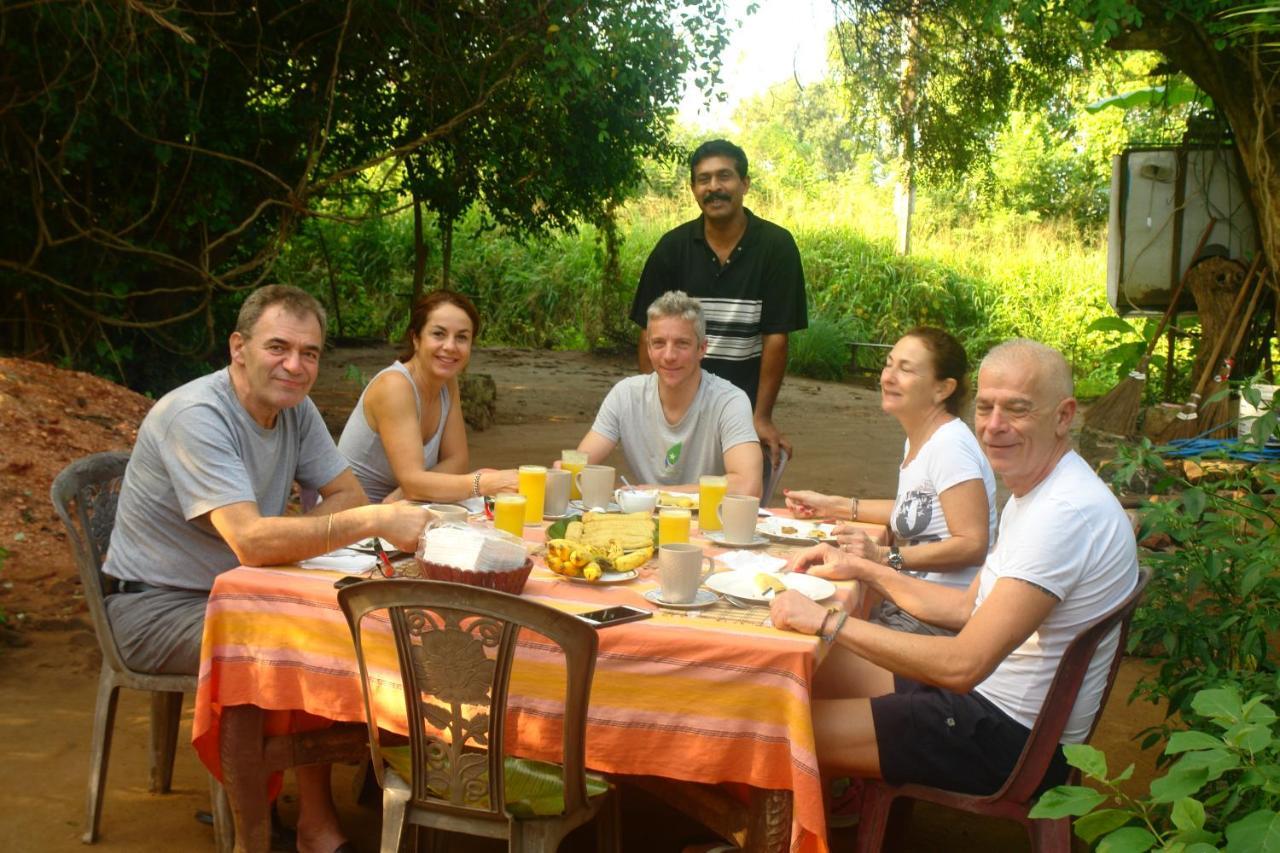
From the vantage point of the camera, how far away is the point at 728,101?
931cm

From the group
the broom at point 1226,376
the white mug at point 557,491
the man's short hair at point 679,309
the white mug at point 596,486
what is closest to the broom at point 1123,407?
the broom at point 1226,376

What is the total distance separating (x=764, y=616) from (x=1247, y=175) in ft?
20.9

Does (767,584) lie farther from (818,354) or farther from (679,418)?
(818,354)

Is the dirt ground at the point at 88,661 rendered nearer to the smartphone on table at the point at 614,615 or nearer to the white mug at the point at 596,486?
the white mug at the point at 596,486

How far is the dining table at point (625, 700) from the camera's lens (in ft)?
7.68

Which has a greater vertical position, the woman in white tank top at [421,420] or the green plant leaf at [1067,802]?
the woman in white tank top at [421,420]

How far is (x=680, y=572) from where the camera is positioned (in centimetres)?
258

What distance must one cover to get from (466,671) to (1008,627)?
1082 mm

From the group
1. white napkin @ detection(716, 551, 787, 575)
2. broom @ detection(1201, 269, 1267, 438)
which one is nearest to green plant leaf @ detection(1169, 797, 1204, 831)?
white napkin @ detection(716, 551, 787, 575)

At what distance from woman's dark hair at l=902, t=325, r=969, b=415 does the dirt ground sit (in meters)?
1.08

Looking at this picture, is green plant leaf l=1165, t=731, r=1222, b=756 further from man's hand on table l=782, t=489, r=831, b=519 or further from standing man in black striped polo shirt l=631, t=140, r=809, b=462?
standing man in black striped polo shirt l=631, t=140, r=809, b=462

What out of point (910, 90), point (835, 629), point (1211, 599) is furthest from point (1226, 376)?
point (835, 629)

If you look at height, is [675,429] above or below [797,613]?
above

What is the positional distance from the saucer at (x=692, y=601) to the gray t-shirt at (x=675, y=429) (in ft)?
5.27
